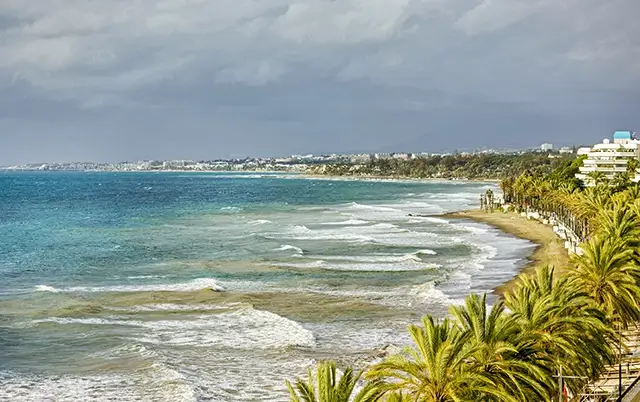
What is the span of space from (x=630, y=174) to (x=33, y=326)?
9994 cm

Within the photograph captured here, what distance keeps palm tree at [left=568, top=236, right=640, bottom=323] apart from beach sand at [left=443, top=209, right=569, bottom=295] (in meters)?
16.9

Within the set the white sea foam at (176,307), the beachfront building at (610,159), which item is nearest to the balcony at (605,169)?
the beachfront building at (610,159)

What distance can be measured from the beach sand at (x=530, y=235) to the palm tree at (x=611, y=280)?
16.9 metres

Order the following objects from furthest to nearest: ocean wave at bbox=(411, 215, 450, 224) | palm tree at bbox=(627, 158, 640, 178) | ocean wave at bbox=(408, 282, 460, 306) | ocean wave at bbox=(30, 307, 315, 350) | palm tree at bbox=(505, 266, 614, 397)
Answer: palm tree at bbox=(627, 158, 640, 178) < ocean wave at bbox=(411, 215, 450, 224) < ocean wave at bbox=(408, 282, 460, 306) < ocean wave at bbox=(30, 307, 315, 350) < palm tree at bbox=(505, 266, 614, 397)

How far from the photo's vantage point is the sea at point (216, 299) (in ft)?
110

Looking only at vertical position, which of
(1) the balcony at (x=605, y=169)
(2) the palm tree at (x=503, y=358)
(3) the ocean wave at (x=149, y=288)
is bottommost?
(3) the ocean wave at (x=149, y=288)

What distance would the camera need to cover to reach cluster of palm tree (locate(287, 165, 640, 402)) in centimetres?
1912

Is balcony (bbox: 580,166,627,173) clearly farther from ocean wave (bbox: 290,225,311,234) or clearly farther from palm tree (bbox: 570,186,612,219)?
palm tree (bbox: 570,186,612,219)

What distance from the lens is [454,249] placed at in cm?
7625

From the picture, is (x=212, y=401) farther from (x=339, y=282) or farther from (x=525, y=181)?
(x=525, y=181)

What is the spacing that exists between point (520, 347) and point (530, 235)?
68.6m

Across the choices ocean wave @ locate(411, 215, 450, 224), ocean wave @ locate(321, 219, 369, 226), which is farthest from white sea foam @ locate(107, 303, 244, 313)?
ocean wave @ locate(411, 215, 450, 224)

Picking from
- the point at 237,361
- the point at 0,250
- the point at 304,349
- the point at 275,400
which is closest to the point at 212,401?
the point at 275,400

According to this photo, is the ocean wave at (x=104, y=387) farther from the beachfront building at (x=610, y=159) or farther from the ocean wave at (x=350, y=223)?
the beachfront building at (x=610, y=159)
